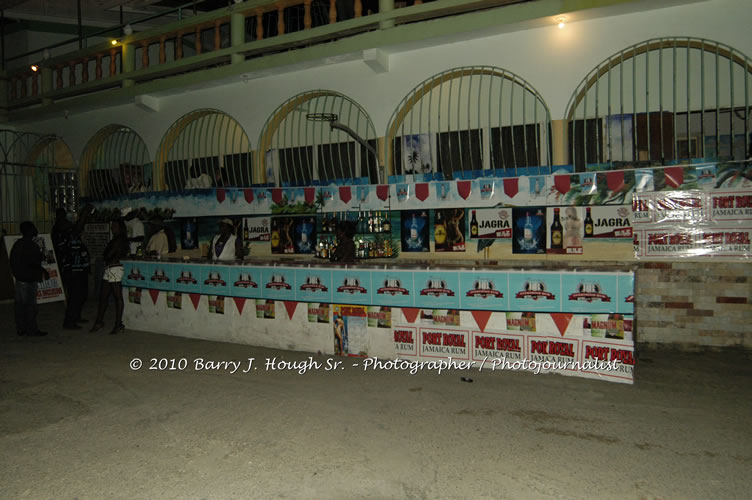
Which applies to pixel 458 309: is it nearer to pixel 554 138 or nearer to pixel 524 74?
pixel 554 138

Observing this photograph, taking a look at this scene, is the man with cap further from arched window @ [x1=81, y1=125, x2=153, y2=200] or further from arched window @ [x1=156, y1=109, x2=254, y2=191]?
arched window @ [x1=81, y1=125, x2=153, y2=200]

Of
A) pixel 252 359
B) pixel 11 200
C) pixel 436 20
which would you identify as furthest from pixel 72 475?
pixel 11 200

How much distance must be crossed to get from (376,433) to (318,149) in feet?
22.3

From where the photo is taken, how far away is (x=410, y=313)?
6445mm

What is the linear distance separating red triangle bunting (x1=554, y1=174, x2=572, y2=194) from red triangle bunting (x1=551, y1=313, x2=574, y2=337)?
1.93 metres

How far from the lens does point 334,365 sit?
649 cm

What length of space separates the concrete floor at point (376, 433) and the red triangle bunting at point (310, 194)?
341 centimetres

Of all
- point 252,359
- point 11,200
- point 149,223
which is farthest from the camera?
point 11,200

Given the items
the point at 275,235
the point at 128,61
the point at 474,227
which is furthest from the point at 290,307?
the point at 128,61

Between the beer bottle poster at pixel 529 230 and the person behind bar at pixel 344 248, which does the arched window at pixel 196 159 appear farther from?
the beer bottle poster at pixel 529 230

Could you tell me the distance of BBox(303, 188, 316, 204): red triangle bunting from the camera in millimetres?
8984

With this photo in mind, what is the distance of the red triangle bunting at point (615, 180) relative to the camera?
679 cm

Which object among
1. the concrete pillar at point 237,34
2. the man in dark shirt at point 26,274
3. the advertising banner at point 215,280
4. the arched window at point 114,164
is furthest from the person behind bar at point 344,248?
the arched window at point 114,164

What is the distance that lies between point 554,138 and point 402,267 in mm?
2786
